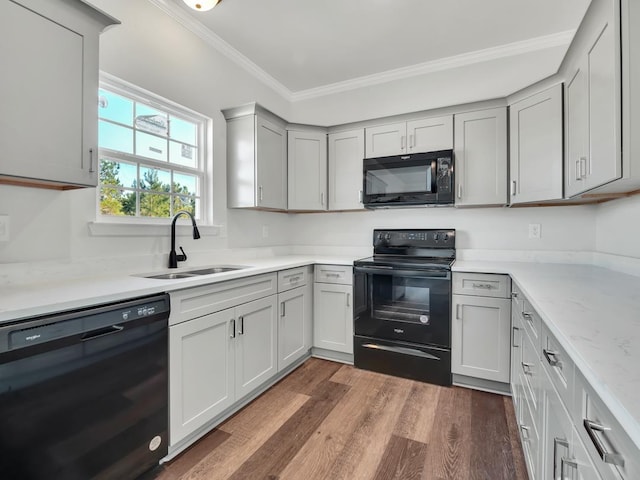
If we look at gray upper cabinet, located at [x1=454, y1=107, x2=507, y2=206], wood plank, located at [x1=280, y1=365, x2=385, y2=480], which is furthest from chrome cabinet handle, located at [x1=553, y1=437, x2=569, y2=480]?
gray upper cabinet, located at [x1=454, y1=107, x2=507, y2=206]

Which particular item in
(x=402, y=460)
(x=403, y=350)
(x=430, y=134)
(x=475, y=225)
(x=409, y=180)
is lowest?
(x=402, y=460)

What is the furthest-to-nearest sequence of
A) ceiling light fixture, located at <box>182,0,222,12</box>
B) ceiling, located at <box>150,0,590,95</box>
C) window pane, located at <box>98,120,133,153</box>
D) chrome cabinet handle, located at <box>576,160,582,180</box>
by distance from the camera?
ceiling, located at <box>150,0,590,95</box>
ceiling light fixture, located at <box>182,0,222,12</box>
window pane, located at <box>98,120,133,153</box>
chrome cabinet handle, located at <box>576,160,582,180</box>

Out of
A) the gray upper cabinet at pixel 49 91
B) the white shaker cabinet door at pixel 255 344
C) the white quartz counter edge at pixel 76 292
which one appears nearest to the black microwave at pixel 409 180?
the white shaker cabinet door at pixel 255 344

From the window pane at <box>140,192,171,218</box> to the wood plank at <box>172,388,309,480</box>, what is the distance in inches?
57.0

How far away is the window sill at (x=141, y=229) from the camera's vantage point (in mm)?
1792

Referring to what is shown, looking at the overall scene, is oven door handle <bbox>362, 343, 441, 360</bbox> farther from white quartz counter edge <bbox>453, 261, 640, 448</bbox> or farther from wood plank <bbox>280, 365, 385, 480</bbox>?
white quartz counter edge <bbox>453, 261, 640, 448</bbox>

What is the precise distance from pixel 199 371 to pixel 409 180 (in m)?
2.16

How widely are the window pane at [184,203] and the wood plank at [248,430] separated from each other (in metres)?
1.50

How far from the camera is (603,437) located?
61cm

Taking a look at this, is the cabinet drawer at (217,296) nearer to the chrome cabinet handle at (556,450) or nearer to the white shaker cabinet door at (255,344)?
the white shaker cabinet door at (255,344)

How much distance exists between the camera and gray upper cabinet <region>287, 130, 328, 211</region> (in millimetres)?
3090

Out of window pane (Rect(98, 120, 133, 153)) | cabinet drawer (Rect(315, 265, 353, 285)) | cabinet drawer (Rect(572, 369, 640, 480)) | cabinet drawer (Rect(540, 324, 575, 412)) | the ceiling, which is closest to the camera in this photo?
cabinet drawer (Rect(572, 369, 640, 480))

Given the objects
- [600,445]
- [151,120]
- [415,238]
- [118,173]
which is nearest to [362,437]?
[600,445]

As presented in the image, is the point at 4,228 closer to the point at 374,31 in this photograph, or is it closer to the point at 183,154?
the point at 183,154
